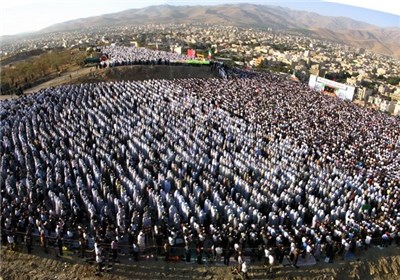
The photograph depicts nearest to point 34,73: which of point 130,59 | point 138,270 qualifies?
point 130,59

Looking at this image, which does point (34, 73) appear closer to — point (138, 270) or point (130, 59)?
point (130, 59)

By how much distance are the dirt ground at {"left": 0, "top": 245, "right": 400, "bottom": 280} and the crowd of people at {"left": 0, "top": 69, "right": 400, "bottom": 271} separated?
390 millimetres

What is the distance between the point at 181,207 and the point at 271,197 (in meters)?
3.80

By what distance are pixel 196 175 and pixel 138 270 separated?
18.1 feet

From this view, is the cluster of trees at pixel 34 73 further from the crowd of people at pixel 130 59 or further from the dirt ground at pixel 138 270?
the dirt ground at pixel 138 270

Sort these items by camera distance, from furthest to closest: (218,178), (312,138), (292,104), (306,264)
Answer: (292,104) < (312,138) < (218,178) < (306,264)

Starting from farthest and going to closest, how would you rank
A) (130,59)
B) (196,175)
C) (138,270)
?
(130,59), (196,175), (138,270)

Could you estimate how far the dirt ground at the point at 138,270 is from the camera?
406 inches

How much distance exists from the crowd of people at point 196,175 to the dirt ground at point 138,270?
39 centimetres

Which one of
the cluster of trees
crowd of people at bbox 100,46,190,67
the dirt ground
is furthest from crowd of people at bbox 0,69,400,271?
the cluster of trees

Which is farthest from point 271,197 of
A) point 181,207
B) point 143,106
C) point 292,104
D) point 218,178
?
point 292,104

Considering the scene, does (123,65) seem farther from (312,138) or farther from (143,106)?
(312,138)

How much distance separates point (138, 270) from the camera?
10.6 m

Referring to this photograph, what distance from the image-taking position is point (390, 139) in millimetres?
23188
